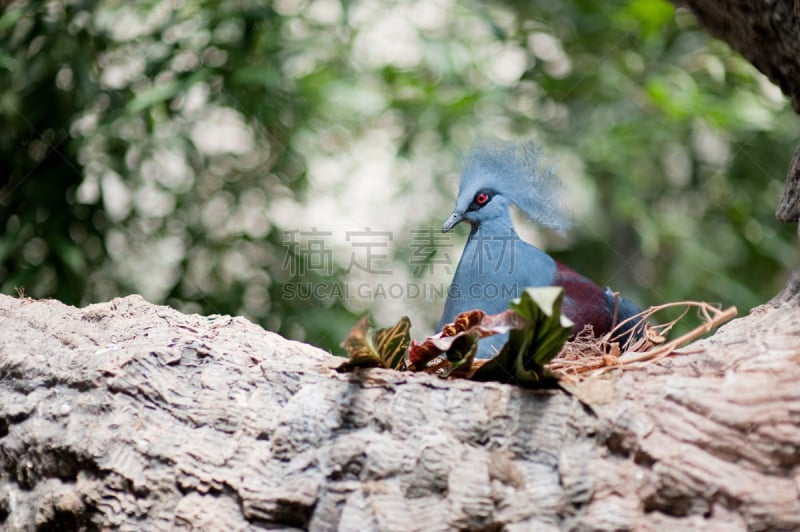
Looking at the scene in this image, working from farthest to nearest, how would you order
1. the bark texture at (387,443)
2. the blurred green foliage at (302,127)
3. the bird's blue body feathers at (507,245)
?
the blurred green foliage at (302,127) < the bird's blue body feathers at (507,245) < the bark texture at (387,443)

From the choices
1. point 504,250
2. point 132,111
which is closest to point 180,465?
point 504,250

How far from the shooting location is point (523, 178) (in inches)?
83.7

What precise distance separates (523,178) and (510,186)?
0.14 feet

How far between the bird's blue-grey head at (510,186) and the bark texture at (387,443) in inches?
29.4

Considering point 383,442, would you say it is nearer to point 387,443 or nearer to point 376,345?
point 387,443

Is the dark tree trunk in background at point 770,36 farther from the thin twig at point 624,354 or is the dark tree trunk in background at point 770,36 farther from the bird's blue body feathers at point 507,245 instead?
the bird's blue body feathers at point 507,245

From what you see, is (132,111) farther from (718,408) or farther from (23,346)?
(718,408)

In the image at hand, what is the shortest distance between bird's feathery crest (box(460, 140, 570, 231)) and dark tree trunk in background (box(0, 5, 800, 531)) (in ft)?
2.39

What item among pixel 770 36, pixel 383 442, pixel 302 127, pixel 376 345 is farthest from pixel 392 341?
pixel 302 127

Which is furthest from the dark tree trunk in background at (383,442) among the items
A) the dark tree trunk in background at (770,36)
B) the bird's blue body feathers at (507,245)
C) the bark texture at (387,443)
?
the bird's blue body feathers at (507,245)

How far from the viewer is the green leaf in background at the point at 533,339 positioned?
1.19 meters

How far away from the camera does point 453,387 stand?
1301mm

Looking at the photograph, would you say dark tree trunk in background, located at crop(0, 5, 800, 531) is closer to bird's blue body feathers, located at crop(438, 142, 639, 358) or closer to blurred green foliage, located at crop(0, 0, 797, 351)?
bird's blue body feathers, located at crop(438, 142, 639, 358)

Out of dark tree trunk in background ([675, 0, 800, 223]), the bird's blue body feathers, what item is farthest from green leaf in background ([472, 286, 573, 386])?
dark tree trunk in background ([675, 0, 800, 223])
